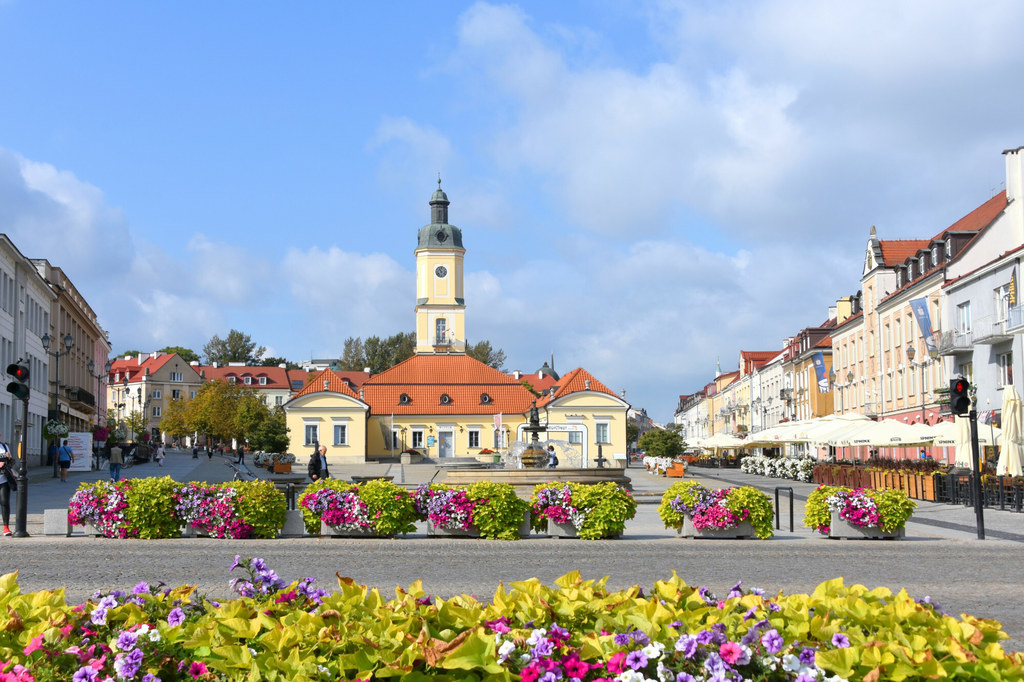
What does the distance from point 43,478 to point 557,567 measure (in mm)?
37340

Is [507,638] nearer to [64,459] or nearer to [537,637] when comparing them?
[537,637]

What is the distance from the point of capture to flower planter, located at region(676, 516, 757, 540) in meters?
17.9

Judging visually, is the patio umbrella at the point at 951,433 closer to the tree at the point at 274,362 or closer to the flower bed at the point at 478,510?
the flower bed at the point at 478,510

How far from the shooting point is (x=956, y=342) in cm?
4334

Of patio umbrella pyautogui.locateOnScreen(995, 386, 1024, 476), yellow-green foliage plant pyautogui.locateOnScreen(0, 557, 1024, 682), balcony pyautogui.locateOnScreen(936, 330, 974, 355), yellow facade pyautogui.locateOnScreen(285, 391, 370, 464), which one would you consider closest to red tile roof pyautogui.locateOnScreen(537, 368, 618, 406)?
yellow facade pyautogui.locateOnScreen(285, 391, 370, 464)

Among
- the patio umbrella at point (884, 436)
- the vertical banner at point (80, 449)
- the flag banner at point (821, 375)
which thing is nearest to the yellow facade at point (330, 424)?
the flag banner at point (821, 375)

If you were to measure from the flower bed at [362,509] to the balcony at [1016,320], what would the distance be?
1121 inches

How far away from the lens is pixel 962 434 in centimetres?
2809

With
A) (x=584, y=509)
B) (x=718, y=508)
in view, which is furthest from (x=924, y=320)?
(x=584, y=509)

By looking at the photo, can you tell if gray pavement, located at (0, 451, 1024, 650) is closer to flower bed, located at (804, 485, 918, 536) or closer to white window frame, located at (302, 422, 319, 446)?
flower bed, located at (804, 485, 918, 536)

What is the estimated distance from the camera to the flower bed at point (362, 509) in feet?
56.5

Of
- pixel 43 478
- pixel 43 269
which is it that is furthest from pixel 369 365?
pixel 43 478

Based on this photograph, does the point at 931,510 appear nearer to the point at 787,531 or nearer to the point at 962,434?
the point at 962,434

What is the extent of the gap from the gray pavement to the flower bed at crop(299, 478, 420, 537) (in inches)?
13.1
